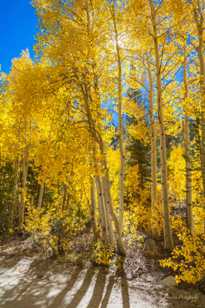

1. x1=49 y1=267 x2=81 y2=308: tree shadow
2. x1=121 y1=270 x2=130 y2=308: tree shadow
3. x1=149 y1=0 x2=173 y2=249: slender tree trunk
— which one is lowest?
x1=121 y1=270 x2=130 y2=308: tree shadow

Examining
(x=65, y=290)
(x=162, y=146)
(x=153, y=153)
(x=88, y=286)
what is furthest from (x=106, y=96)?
(x=65, y=290)

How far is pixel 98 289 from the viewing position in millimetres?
5961

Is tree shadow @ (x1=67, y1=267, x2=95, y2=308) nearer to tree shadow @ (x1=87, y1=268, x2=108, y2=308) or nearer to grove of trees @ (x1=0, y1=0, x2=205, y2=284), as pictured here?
tree shadow @ (x1=87, y1=268, x2=108, y2=308)

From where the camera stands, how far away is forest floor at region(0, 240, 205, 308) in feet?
17.4

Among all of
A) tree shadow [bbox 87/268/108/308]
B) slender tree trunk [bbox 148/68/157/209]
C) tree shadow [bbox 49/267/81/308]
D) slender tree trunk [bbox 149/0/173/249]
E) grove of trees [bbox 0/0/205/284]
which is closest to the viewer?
tree shadow [bbox 49/267/81/308]

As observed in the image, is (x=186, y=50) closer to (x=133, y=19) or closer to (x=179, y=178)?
(x=133, y=19)

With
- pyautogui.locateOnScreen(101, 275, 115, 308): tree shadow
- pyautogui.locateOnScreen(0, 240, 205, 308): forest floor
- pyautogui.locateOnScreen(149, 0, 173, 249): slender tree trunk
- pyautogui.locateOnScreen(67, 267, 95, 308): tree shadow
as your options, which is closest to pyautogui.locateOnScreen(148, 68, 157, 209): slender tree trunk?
pyautogui.locateOnScreen(149, 0, 173, 249): slender tree trunk

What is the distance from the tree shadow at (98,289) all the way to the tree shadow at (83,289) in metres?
0.18

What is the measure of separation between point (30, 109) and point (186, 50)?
227 inches

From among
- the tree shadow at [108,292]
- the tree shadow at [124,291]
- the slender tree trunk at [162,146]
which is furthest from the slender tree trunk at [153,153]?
the tree shadow at [108,292]

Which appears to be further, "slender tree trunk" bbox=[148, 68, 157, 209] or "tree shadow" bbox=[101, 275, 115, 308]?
"slender tree trunk" bbox=[148, 68, 157, 209]

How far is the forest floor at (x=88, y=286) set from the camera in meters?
5.31

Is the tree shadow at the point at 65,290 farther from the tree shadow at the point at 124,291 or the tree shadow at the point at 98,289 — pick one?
the tree shadow at the point at 124,291

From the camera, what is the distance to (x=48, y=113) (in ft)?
21.0
